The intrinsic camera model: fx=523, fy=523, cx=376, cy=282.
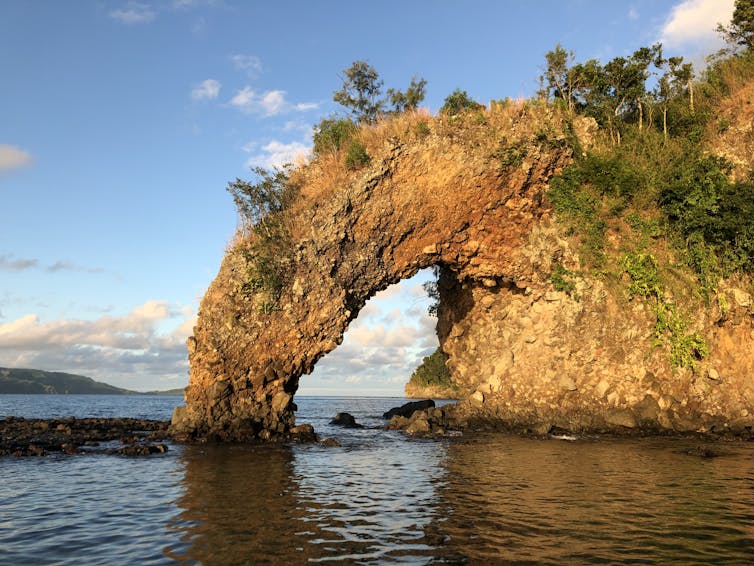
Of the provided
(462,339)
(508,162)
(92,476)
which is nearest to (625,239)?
(508,162)

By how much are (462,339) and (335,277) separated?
13116 mm

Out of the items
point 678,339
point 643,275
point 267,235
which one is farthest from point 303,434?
point 678,339

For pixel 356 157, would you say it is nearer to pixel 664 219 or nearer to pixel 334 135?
pixel 334 135

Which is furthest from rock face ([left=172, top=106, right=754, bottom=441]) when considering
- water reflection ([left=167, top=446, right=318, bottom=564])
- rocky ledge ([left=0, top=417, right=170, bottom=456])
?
water reflection ([left=167, top=446, right=318, bottom=564])

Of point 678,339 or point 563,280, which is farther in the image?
point 563,280

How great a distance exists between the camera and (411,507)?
12211 mm

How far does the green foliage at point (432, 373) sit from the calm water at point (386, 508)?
6444cm

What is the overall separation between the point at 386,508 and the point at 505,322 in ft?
66.2

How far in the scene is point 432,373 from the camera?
86250 millimetres

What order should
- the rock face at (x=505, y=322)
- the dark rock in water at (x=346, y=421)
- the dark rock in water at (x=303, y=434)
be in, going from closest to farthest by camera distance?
1. the rock face at (x=505, y=322)
2. the dark rock in water at (x=303, y=434)
3. the dark rock in water at (x=346, y=421)

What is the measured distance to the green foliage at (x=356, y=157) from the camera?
28.0m

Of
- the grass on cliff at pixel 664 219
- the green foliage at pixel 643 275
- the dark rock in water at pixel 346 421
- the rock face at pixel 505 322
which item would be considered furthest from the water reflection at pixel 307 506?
the dark rock in water at pixel 346 421

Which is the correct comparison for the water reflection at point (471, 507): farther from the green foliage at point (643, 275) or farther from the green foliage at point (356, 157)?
the green foliage at point (356, 157)

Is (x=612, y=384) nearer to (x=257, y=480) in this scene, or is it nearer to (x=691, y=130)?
(x=691, y=130)
